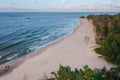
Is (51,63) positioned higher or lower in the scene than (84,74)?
lower

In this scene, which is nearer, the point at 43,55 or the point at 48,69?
the point at 48,69

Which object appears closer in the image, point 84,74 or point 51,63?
point 84,74

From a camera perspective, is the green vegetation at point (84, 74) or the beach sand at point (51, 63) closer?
the green vegetation at point (84, 74)

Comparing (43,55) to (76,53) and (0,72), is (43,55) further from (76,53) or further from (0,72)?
(0,72)

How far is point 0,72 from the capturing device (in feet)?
64.8

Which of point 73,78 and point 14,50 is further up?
point 73,78

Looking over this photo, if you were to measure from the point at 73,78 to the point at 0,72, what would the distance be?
1041 cm

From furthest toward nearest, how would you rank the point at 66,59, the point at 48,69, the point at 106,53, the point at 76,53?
the point at 76,53
the point at 66,59
the point at 106,53
the point at 48,69

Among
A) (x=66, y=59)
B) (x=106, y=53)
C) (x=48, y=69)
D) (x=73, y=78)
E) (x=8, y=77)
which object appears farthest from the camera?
(x=66, y=59)

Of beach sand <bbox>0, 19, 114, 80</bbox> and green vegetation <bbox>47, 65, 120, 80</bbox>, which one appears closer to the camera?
green vegetation <bbox>47, 65, 120, 80</bbox>

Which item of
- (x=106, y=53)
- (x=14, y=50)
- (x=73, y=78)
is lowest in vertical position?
(x=14, y=50)

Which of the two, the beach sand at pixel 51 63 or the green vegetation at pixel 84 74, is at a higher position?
the green vegetation at pixel 84 74

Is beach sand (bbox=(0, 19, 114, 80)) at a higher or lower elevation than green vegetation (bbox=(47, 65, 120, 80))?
lower

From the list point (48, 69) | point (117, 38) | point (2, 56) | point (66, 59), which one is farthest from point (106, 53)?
point (2, 56)
